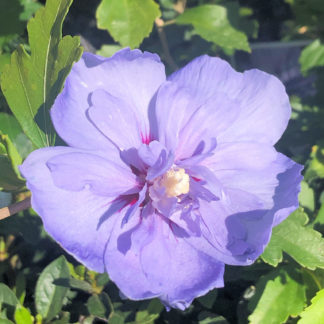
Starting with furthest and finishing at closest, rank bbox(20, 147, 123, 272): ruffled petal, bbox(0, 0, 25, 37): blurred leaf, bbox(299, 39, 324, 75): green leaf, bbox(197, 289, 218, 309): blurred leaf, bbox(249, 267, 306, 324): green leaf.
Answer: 1. bbox(299, 39, 324, 75): green leaf
2. bbox(0, 0, 25, 37): blurred leaf
3. bbox(197, 289, 218, 309): blurred leaf
4. bbox(249, 267, 306, 324): green leaf
5. bbox(20, 147, 123, 272): ruffled petal

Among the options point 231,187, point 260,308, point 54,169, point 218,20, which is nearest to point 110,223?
point 54,169

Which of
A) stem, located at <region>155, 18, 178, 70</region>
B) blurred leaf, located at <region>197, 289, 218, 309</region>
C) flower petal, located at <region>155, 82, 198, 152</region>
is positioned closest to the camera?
flower petal, located at <region>155, 82, 198, 152</region>

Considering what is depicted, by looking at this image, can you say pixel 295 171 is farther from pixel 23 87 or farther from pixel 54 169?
pixel 23 87

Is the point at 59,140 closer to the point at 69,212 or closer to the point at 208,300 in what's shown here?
the point at 69,212

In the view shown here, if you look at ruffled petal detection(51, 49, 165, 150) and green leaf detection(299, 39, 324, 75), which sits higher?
ruffled petal detection(51, 49, 165, 150)

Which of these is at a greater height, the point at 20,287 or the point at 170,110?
the point at 170,110

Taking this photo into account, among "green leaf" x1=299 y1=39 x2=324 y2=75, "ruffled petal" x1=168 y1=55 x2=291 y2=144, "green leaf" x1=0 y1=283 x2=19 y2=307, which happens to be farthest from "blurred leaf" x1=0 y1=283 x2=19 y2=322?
"green leaf" x1=299 y1=39 x2=324 y2=75

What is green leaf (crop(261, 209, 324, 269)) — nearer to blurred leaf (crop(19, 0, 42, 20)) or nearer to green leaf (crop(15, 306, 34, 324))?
green leaf (crop(15, 306, 34, 324))

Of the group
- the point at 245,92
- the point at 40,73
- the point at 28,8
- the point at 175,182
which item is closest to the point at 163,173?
the point at 175,182
